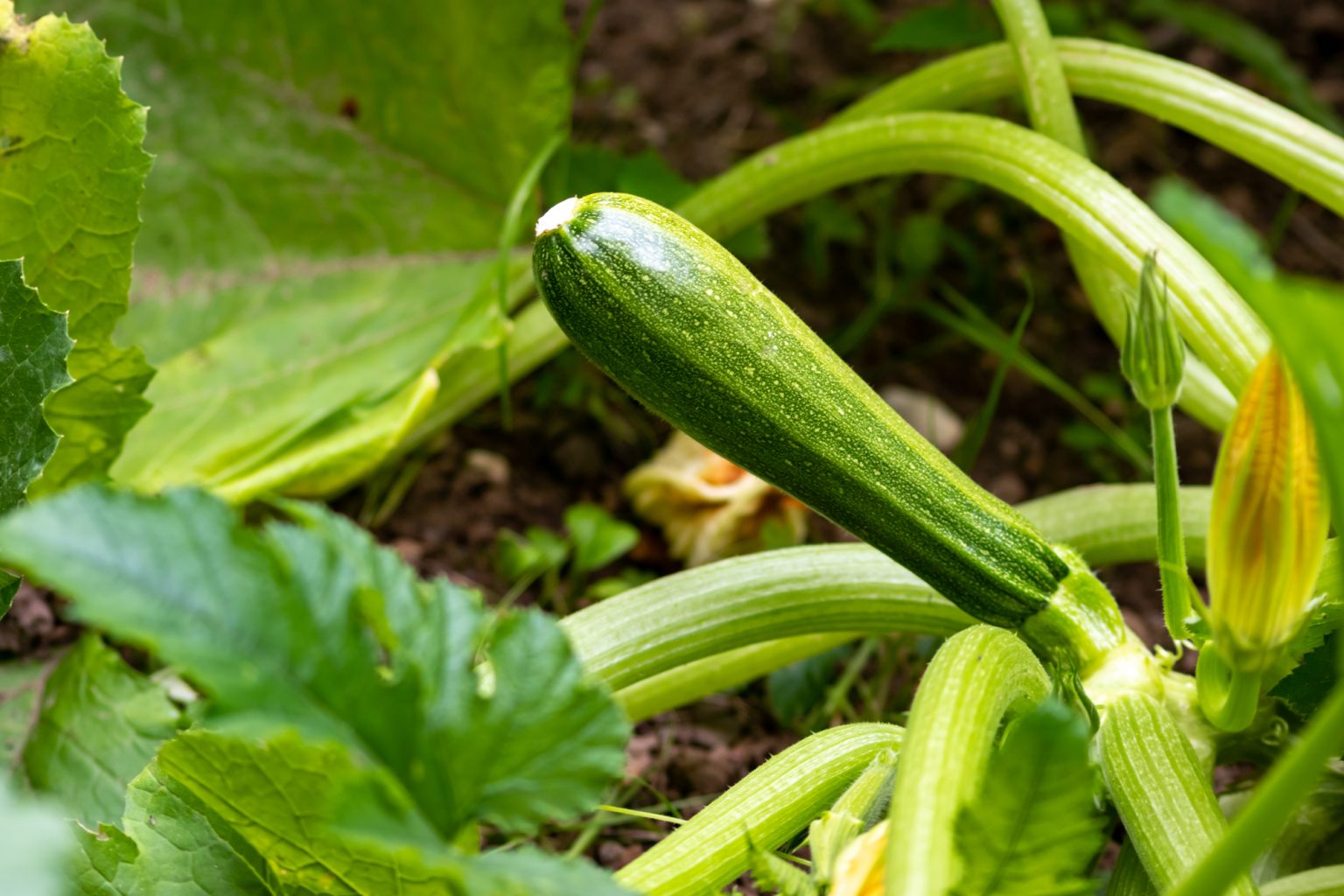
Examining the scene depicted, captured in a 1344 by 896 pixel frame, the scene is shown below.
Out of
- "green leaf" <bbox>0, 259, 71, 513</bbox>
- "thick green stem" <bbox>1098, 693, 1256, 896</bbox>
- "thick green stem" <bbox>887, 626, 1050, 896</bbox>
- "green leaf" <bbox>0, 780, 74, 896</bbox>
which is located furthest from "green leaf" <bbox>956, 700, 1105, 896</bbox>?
"green leaf" <bbox>0, 259, 71, 513</bbox>

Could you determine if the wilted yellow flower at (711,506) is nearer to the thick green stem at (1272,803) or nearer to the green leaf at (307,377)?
the green leaf at (307,377)

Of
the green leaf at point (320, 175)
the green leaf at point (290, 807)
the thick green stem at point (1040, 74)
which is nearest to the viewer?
the green leaf at point (290, 807)

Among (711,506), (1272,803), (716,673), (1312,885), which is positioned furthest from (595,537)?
(1272,803)

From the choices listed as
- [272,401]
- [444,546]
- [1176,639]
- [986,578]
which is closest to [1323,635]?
[1176,639]

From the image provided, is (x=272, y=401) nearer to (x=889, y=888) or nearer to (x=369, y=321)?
(x=369, y=321)

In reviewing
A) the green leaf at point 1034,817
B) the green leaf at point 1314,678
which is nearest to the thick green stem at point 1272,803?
the green leaf at point 1034,817

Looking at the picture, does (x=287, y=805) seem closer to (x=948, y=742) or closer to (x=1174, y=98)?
(x=948, y=742)
